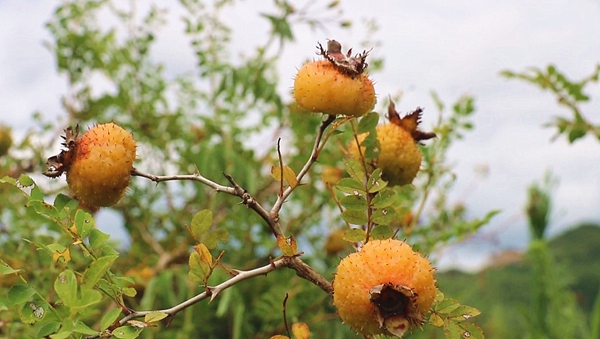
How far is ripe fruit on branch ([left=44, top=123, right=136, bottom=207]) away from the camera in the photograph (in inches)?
31.0

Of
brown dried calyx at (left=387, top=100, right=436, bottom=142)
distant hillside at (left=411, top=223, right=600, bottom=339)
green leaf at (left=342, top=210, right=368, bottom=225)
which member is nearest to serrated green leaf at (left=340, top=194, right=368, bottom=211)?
green leaf at (left=342, top=210, right=368, bottom=225)

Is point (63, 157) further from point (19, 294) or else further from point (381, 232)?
point (381, 232)

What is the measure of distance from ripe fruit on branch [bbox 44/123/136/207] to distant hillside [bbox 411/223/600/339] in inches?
99.1

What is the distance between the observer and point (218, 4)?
7.84ft

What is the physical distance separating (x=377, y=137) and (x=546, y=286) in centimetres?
314

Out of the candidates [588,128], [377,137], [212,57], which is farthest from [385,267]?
[212,57]

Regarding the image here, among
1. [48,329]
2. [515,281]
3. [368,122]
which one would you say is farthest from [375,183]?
[515,281]

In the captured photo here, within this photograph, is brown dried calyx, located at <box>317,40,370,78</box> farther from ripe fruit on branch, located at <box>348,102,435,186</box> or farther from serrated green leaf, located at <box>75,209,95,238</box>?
serrated green leaf, located at <box>75,209,95,238</box>

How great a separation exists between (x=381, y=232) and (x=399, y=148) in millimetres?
204

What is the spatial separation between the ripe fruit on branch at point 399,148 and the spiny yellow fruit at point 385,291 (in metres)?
0.32

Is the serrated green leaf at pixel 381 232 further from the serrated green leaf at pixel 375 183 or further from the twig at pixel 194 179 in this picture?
the twig at pixel 194 179

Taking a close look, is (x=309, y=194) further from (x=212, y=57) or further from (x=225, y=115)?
(x=212, y=57)

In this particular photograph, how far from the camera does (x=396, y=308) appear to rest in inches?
26.0

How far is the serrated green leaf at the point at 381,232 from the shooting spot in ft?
2.73
